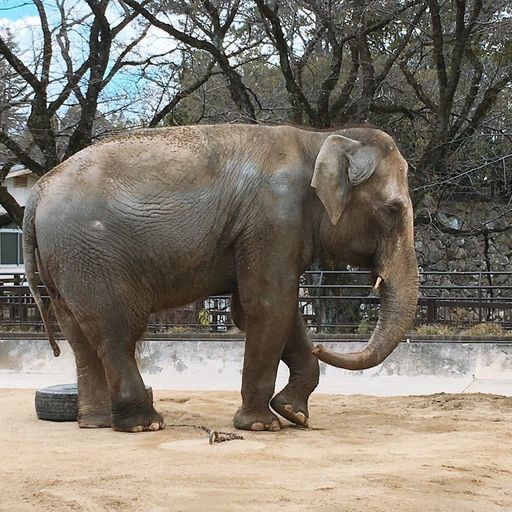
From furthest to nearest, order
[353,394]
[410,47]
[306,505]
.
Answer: [410,47] → [353,394] → [306,505]

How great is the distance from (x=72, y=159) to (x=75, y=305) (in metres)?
1.30

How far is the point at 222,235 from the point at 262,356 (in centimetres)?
105

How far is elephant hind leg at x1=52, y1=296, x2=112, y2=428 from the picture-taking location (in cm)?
854

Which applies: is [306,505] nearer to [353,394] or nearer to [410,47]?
[353,394]

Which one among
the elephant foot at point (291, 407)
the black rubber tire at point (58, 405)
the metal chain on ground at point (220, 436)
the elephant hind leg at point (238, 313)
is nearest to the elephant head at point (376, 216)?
the elephant foot at point (291, 407)

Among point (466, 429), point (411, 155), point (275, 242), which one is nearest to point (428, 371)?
point (466, 429)

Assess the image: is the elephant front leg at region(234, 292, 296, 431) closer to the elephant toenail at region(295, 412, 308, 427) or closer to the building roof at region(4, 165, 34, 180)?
the elephant toenail at region(295, 412, 308, 427)

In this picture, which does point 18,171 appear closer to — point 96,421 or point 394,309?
point 96,421

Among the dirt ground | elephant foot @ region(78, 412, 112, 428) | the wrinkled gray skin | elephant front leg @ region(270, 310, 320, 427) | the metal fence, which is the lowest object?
the dirt ground

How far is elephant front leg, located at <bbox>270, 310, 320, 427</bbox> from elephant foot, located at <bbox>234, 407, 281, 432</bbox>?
0.90 ft

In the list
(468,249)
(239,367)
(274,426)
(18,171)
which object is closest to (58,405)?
(274,426)

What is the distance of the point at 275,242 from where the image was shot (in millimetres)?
7934

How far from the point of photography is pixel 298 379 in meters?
8.68

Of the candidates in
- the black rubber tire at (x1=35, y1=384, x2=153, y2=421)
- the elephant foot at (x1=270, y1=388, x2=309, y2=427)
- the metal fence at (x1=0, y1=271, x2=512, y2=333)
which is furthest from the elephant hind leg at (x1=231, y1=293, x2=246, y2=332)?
the metal fence at (x1=0, y1=271, x2=512, y2=333)
